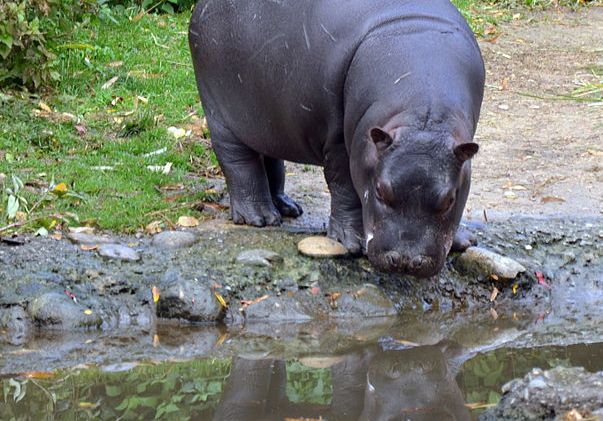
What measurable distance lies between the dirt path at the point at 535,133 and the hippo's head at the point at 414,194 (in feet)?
5.58

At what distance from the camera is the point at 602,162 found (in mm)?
8273

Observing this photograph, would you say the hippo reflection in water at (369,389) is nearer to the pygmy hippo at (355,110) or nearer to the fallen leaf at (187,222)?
the pygmy hippo at (355,110)

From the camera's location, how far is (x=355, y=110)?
5.71 metres

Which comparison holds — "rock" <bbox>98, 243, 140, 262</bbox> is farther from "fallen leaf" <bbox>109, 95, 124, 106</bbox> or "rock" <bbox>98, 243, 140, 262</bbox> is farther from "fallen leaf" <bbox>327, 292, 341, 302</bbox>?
"fallen leaf" <bbox>109, 95, 124, 106</bbox>

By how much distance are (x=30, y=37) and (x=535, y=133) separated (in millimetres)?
3885

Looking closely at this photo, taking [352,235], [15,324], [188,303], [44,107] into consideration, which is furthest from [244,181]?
[44,107]

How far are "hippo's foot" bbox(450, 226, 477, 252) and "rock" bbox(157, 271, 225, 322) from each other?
132cm

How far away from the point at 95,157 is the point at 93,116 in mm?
930

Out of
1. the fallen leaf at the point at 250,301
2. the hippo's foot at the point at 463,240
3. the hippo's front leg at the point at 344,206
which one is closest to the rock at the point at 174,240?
the fallen leaf at the point at 250,301

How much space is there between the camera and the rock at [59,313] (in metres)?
5.62

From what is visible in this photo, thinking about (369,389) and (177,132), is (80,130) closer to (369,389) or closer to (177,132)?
(177,132)

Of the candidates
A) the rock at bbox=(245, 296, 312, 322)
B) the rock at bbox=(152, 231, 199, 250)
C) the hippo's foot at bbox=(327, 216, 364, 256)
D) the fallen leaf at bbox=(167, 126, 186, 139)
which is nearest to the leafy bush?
the fallen leaf at bbox=(167, 126, 186, 139)

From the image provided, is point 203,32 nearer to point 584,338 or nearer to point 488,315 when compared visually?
point 488,315

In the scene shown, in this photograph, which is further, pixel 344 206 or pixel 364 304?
pixel 344 206
